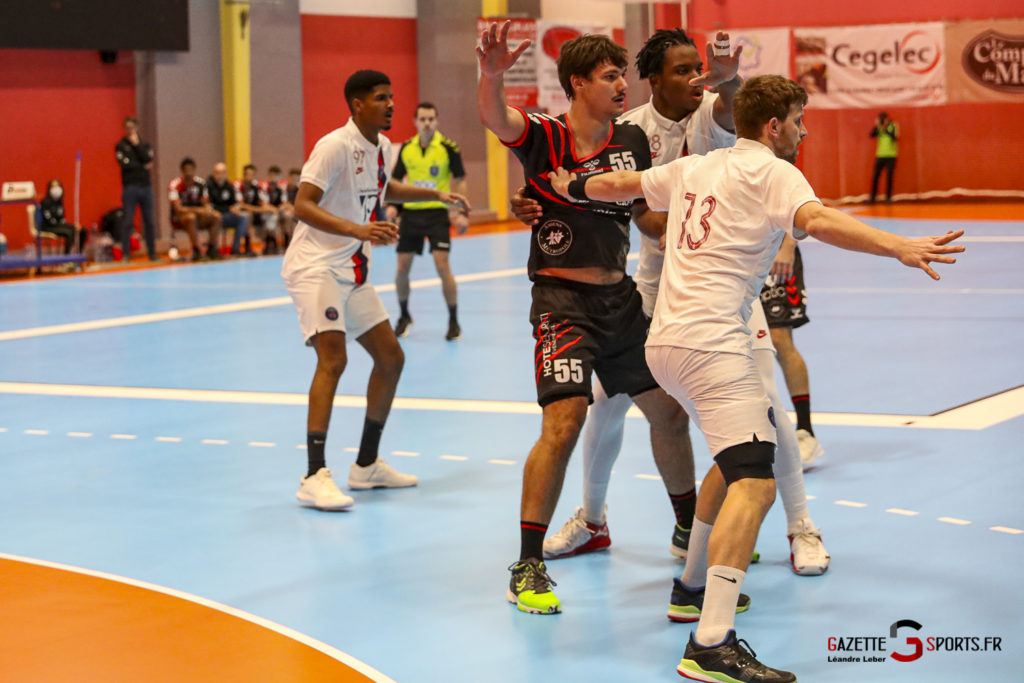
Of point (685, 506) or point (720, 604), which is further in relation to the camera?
point (685, 506)

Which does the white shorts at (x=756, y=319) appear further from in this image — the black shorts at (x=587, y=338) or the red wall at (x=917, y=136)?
the red wall at (x=917, y=136)

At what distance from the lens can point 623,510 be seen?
582 cm

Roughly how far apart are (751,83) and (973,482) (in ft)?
9.31

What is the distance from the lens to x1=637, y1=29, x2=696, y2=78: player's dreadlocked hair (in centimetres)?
509

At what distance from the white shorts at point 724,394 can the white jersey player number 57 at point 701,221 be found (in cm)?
34

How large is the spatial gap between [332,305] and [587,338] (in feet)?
6.44

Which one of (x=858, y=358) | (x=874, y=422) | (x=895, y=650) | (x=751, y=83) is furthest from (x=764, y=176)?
(x=858, y=358)

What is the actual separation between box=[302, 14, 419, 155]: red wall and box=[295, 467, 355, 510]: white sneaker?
758 inches

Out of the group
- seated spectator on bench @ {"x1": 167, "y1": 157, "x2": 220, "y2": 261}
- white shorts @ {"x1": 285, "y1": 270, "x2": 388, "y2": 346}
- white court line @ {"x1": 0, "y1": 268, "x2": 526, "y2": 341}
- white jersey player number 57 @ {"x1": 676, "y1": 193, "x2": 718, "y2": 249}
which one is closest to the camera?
white jersey player number 57 @ {"x1": 676, "y1": 193, "x2": 718, "y2": 249}

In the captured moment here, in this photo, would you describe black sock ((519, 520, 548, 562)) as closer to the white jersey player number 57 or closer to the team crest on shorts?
the team crest on shorts

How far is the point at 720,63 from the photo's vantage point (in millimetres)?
4680

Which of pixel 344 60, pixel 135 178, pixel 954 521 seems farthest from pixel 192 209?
pixel 954 521

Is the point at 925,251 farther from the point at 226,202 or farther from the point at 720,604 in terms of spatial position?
the point at 226,202

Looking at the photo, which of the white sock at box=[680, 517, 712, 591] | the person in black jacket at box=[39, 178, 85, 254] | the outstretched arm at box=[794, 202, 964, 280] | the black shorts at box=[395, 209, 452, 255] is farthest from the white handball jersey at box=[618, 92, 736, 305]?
the person in black jacket at box=[39, 178, 85, 254]
